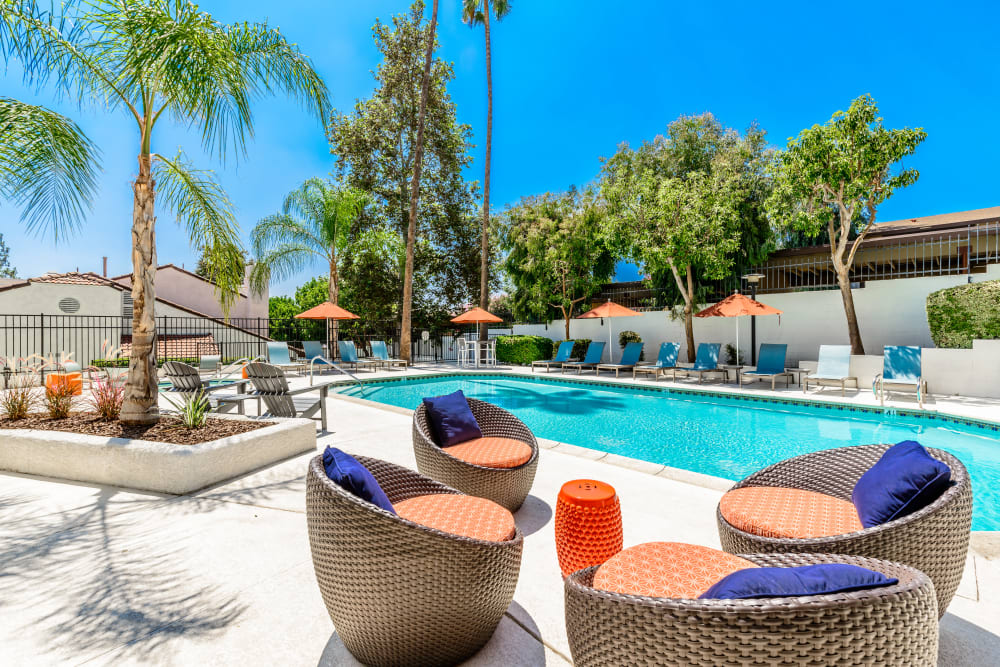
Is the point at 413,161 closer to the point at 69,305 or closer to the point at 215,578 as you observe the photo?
the point at 69,305

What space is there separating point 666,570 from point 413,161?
67.7ft

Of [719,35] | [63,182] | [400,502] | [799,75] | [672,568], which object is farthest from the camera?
[799,75]

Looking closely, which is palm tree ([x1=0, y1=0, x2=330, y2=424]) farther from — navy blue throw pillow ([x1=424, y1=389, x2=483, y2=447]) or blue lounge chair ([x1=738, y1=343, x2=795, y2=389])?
blue lounge chair ([x1=738, y1=343, x2=795, y2=389])

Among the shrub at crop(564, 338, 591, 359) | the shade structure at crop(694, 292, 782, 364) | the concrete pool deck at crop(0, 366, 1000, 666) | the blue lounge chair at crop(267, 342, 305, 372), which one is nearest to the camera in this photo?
the concrete pool deck at crop(0, 366, 1000, 666)

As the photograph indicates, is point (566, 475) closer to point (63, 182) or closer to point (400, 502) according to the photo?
point (400, 502)

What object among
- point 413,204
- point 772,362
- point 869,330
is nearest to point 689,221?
point 772,362

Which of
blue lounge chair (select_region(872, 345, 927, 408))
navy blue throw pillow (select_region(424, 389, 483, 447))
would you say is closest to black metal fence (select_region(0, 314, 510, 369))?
navy blue throw pillow (select_region(424, 389, 483, 447))

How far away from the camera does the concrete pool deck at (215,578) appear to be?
1.75 metres

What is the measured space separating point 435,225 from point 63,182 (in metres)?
17.4

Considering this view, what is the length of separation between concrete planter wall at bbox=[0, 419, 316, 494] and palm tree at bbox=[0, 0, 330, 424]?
51 centimetres

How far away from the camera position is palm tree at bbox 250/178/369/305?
48.8 feet

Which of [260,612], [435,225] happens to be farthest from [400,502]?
[435,225]

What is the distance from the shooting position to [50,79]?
4016 millimetres

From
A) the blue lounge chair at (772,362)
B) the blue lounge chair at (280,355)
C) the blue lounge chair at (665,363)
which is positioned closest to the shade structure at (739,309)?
the blue lounge chair at (772,362)
